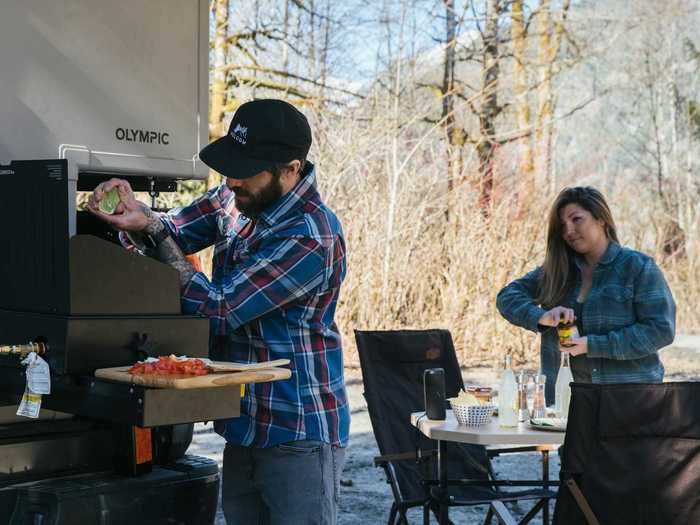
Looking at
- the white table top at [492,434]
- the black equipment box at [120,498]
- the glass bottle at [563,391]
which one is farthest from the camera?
the glass bottle at [563,391]

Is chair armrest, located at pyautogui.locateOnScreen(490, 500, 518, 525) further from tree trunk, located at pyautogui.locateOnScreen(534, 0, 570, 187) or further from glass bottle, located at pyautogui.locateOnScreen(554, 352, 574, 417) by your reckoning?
tree trunk, located at pyautogui.locateOnScreen(534, 0, 570, 187)

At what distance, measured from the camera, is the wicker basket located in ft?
13.4

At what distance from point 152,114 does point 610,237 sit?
261cm

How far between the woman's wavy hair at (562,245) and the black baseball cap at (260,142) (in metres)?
2.48

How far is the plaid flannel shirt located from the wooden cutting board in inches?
97.1

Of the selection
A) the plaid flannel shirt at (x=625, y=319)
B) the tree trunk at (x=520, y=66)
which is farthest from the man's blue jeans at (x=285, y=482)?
the tree trunk at (x=520, y=66)

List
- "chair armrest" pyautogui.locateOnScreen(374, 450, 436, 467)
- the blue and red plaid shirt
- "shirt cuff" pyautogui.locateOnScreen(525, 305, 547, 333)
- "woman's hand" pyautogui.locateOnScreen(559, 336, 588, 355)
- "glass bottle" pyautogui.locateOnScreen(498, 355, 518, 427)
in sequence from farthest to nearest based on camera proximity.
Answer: "shirt cuff" pyautogui.locateOnScreen(525, 305, 547, 333) < "woman's hand" pyautogui.locateOnScreen(559, 336, 588, 355) < "chair armrest" pyautogui.locateOnScreen(374, 450, 436, 467) < "glass bottle" pyautogui.locateOnScreen(498, 355, 518, 427) < the blue and red plaid shirt

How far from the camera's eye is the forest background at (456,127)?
10461mm

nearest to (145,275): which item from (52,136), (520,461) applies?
(52,136)

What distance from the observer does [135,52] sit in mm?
3107

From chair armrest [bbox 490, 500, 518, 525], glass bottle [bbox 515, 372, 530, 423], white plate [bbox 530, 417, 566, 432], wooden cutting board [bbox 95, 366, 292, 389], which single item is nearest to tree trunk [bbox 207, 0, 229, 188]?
chair armrest [bbox 490, 500, 518, 525]

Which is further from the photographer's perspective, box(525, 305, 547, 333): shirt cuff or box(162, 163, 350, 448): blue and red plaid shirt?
box(525, 305, 547, 333): shirt cuff

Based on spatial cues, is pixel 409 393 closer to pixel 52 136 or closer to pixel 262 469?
pixel 262 469

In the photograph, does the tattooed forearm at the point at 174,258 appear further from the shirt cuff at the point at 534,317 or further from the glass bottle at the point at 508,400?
the shirt cuff at the point at 534,317
